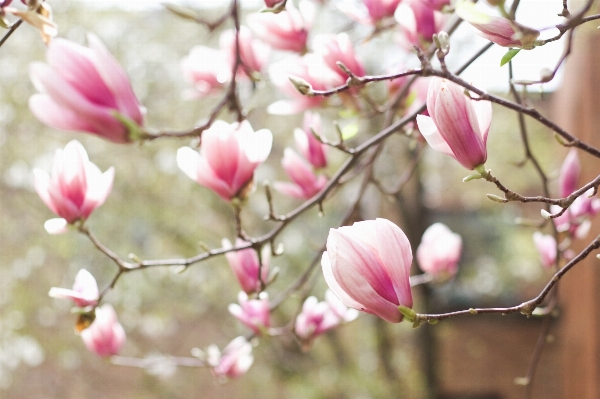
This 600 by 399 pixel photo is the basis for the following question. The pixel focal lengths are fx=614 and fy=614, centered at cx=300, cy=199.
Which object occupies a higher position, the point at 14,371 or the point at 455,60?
the point at 455,60

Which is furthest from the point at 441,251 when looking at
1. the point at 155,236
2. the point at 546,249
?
Answer: the point at 155,236

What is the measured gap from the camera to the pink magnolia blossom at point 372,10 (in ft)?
2.43

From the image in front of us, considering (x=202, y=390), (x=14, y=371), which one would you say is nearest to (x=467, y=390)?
(x=202, y=390)

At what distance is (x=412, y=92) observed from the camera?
0.74 metres

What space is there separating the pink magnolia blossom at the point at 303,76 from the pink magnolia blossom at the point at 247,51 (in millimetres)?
81

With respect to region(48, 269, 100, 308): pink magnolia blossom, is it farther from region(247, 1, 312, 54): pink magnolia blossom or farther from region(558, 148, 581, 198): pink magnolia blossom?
region(558, 148, 581, 198): pink magnolia blossom

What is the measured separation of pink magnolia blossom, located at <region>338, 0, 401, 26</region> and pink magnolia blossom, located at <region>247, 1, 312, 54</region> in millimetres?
69

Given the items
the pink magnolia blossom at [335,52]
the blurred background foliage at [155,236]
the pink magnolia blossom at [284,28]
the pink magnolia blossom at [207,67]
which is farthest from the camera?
the blurred background foliage at [155,236]

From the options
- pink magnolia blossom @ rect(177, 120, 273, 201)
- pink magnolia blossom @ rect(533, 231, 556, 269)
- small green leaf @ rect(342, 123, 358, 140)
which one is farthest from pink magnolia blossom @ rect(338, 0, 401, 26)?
pink magnolia blossom @ rect(533, 231, 556, 269)

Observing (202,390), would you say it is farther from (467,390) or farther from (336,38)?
(336,38)

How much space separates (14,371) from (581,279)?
318cm

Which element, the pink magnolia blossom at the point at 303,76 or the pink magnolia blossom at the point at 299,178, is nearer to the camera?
the pink magnolia blossom at the point at 303,76

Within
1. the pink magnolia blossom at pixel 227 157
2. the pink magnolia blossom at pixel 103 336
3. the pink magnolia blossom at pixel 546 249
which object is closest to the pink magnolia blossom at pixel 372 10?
the pink magnolia blossom at pixel 227 157

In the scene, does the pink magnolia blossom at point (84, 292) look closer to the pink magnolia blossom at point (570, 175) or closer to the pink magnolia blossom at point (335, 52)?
the pink magnolia blossom at point (335, 52)
